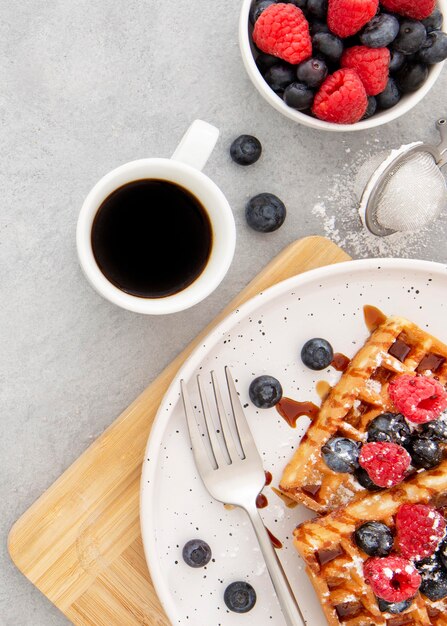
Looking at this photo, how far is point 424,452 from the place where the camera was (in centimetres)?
135

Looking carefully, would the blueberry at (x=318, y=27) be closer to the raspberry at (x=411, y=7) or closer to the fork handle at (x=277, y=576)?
the raspberry at (x=411, y=7)

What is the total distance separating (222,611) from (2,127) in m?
1.02

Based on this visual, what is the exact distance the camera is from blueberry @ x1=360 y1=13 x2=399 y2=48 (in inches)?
52.3

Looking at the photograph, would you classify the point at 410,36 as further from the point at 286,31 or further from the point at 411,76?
the point at 286,31

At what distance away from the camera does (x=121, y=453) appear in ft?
4.76

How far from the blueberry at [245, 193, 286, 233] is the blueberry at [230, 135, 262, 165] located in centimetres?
8

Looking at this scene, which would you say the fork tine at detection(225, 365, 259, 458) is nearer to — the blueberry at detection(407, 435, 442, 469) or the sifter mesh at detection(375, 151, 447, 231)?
the blueberry at detection(407, 435, 442, 469)

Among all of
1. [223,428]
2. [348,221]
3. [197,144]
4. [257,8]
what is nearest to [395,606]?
[223,428]

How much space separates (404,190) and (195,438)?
2.08 ft

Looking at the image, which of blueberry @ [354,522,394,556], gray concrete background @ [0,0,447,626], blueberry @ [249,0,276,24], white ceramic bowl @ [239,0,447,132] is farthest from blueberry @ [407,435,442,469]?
blueberry @ [249,0,276,24]

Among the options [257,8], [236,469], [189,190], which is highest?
[257,8]

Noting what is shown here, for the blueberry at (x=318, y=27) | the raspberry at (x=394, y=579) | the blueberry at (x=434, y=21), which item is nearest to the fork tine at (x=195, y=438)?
the raspberry at (x=394, y=579)

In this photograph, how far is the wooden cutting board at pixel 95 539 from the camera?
144 cm

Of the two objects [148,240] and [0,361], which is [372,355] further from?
[0,361]
